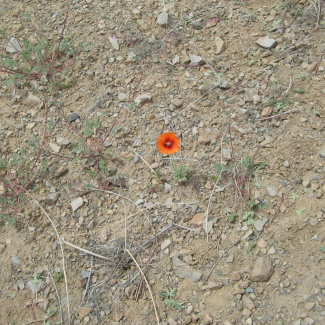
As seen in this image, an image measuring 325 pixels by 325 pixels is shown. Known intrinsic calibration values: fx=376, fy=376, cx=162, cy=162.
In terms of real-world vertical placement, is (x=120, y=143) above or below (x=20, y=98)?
below

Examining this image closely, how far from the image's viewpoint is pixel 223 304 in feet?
6.91

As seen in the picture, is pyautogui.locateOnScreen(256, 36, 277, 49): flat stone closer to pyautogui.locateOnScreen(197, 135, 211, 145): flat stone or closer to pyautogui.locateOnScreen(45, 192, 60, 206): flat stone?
pyautogui.locateOnScreen(197, 135, 211, 145): flat stone

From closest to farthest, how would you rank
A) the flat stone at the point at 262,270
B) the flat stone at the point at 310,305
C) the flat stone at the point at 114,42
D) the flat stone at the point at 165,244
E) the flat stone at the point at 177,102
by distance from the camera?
the flat stone at the point at 310,305
the flat stone at the point at 262,270
the flat stone at the point at 165,244
the flat stone at the point at 177,102
the flat stone at the point at 114,42

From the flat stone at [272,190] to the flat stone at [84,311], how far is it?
1295 mm

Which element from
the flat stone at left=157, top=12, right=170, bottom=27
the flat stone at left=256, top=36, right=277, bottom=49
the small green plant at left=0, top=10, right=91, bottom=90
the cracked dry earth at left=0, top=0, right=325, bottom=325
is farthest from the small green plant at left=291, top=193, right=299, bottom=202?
the small green plant at left=0, top=10, right=91, bottom=90

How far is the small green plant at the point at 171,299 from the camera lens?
214 cm

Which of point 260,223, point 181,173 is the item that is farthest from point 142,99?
point 260,223

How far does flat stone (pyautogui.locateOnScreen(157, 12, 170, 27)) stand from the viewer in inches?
123

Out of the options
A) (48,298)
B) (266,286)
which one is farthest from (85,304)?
(266,286)

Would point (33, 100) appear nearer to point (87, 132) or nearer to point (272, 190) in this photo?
point (87, 132)

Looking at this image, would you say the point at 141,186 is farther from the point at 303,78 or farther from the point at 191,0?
the point at 191,0

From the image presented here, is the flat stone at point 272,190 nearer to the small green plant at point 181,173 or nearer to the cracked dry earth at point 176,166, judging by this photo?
the cracked dry earth at point 176,166

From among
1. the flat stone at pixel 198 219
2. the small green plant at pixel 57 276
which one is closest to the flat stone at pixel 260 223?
the flat stone at pixel 198 219

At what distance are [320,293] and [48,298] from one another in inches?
62.2
